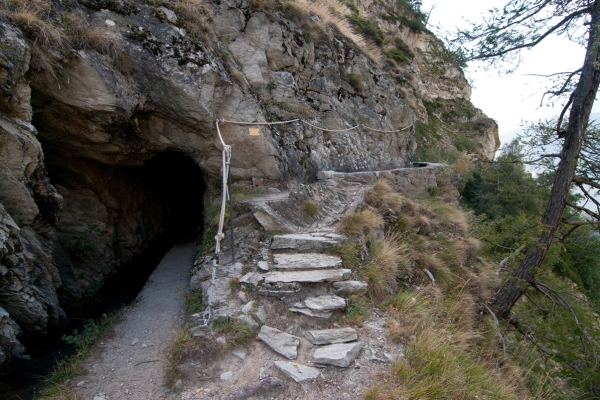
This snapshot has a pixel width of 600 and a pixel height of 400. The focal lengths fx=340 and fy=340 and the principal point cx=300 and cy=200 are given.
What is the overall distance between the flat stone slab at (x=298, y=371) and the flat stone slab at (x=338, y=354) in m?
0.12

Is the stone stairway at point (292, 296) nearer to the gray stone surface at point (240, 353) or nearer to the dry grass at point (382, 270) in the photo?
the gray stone surface at point (240, 353)

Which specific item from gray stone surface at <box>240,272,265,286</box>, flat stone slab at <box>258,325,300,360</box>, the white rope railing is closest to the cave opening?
the white rope railing

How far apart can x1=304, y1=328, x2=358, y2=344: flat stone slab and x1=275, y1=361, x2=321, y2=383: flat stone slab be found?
362 millimetres

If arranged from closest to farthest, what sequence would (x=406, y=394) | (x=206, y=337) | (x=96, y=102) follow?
(x=406, y=394) < (x=206, y=337) < (x=96, y=102)

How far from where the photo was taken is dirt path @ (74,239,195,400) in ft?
10.8

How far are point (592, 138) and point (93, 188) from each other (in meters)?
9.53

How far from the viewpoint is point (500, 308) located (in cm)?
605

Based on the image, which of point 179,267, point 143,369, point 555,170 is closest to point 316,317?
point 143,369

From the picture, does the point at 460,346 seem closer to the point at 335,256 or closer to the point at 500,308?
the point at 335,256

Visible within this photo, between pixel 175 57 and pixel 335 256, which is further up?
pixel 175 57

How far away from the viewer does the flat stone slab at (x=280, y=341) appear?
3318 mm

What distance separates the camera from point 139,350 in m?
4.03

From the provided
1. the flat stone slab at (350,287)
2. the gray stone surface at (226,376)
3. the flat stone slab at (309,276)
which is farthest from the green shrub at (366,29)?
the gray stone surface at (226,376)

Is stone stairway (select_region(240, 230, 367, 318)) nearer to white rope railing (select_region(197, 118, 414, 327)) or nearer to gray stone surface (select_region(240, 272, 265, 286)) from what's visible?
gray stone surface (select_region(240, 272, 265, 286))
